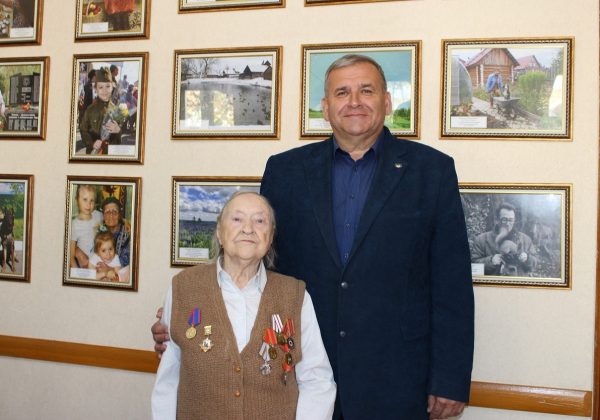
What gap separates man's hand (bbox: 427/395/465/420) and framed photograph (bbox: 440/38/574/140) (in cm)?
109

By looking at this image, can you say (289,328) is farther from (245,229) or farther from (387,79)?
(387,79)

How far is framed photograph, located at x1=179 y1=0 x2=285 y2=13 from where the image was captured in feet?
8.47

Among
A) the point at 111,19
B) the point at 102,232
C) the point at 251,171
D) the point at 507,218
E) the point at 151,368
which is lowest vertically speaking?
the point at 151,368

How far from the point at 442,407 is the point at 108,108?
79.7 inches

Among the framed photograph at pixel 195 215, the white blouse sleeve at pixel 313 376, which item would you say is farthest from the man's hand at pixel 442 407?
the framed photograph at pixel 195 215

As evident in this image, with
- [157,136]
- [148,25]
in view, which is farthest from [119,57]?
[157,136]

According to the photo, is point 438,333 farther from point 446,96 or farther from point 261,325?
point 446,96

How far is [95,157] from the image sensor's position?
2768 mm

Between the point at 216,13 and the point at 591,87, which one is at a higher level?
the point at 216,13

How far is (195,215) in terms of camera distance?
8.71 feet

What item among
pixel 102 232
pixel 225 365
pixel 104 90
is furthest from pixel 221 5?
pixel 225 365

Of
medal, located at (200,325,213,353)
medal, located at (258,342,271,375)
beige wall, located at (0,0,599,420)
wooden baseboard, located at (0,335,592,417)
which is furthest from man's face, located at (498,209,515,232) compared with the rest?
medal, located at (200,325,213,353)

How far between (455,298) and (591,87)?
3.66 ft

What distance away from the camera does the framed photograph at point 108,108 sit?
2717mm
